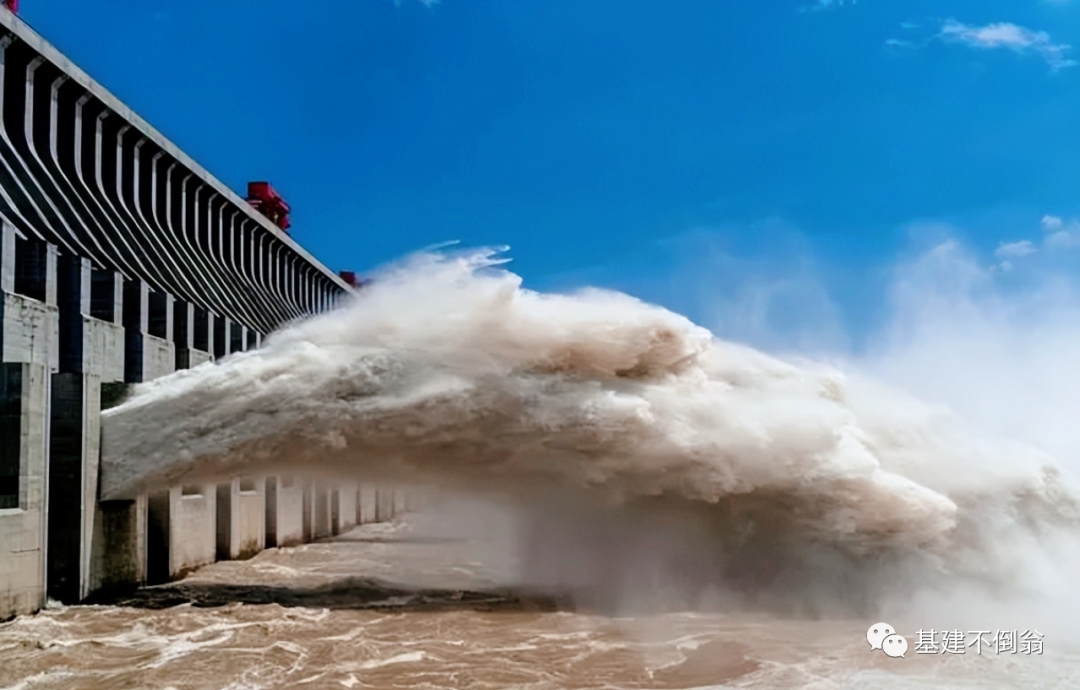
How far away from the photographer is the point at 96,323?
24.3m

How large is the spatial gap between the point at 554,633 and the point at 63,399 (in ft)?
33.7

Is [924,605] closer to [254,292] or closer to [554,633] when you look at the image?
[554,633]

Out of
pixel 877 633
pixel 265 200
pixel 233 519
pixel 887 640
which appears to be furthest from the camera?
pixel 265 200

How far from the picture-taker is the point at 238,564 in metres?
31.5

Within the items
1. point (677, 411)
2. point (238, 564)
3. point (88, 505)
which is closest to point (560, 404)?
point (677, 411)

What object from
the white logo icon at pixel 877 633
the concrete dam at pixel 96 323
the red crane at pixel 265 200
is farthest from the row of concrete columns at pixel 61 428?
the red crane at pixel 265 200

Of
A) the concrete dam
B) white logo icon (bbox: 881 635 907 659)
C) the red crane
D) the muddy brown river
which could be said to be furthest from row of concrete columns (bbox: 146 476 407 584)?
the red crane

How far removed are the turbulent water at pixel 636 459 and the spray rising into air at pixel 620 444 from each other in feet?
0.14

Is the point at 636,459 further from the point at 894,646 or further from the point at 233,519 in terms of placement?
the point at 233,519

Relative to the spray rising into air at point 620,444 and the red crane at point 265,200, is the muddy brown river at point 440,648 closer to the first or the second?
the spray rising into air at point 620,444

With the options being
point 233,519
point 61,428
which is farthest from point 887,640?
point 233,519

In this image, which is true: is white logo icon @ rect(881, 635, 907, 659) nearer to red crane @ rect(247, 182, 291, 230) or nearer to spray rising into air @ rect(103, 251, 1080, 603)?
spray rising into air @ rect(103, 251, 1080, 603)

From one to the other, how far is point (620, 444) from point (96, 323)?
1159 centimetres

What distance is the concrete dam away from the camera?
67.4 feet
